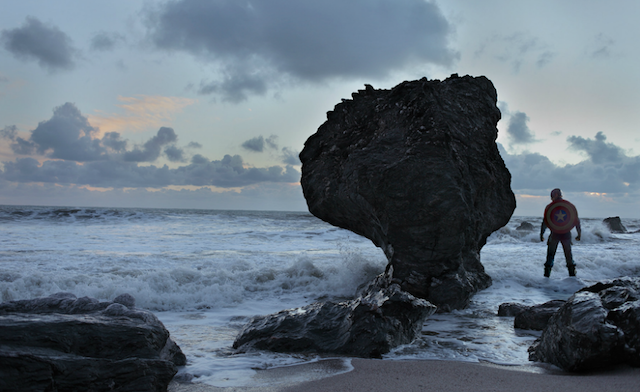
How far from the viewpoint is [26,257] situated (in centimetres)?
922

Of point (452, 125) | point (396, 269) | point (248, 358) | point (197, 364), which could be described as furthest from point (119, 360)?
point (452, 125)

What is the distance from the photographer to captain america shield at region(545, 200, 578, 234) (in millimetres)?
7785

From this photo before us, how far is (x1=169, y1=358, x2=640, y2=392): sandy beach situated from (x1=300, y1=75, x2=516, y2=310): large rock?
2453mm

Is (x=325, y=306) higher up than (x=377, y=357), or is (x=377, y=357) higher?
(x=325, y=306)

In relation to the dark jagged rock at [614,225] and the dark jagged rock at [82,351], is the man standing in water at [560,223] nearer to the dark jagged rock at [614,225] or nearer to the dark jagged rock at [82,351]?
the dark jagged rock at [82,351]

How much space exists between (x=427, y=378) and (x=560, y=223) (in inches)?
264

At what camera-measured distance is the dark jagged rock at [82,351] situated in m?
2.19

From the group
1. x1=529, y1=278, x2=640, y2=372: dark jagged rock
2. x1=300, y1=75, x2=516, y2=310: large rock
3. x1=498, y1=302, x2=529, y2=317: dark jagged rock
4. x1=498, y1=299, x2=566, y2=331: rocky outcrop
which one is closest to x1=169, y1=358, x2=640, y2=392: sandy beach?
x1=529, y1=278, x2=640, y2=372: dark jagged rock

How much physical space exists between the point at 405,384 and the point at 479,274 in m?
4.80

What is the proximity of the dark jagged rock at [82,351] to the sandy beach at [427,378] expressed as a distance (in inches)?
12.0

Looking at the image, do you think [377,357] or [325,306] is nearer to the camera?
[377,357]

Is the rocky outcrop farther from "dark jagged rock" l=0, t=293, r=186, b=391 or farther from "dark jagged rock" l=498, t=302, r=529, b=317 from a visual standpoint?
"dark jagged rock" l=0, t=293, r=186, b=391

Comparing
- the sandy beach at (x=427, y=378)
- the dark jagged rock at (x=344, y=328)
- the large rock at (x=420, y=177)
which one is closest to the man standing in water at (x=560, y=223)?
the large rock at (x=420, y=177)

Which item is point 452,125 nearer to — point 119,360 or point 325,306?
point 325,306
